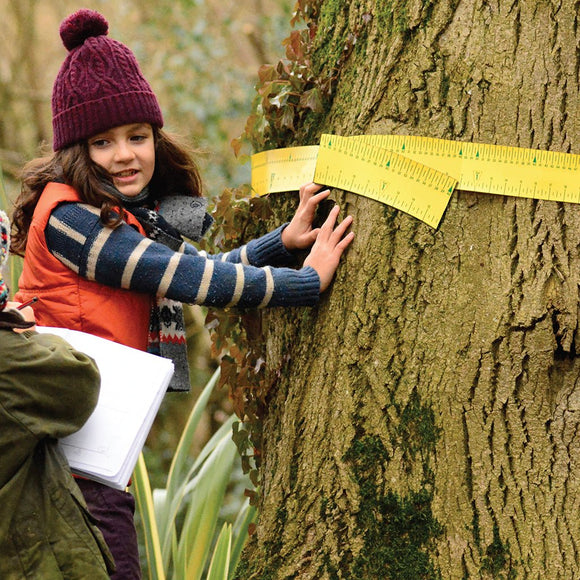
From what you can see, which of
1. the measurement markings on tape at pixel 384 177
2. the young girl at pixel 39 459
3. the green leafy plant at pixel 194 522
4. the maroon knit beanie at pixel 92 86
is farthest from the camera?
the green leafy plant at pixel 194 522

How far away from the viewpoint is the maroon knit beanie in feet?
7.37

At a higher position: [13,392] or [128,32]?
[128,32]

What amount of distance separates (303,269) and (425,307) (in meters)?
0.34

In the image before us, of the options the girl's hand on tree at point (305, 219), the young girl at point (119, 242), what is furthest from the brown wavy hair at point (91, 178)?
the girl's hand on tree at point (305, 219)

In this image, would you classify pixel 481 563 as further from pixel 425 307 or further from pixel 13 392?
pixel 13 392

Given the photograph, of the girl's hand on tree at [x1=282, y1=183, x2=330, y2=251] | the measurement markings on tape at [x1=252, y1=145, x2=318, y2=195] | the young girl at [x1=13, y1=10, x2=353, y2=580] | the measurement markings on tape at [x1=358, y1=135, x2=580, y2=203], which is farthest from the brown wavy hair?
the measurement markings on tape at [x1=358, y1=135, x2=580, y2=203]

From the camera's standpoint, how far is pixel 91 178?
224cm

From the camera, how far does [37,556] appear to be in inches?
70.2

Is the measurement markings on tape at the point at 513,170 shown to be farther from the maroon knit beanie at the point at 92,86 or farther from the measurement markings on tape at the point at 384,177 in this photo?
the maroon knit beanie at the point at 92,86

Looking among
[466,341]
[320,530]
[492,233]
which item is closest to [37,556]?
[320,530]

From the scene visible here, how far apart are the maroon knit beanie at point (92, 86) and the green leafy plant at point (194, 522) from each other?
3.80 feet

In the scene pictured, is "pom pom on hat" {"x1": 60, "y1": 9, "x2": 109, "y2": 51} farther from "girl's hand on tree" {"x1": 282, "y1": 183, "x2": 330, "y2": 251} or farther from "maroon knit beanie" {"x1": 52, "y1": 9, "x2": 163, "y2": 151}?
"girl's hand on tree" {"x1": 282, "y1": 183, "x2": 330, "y2": 251}

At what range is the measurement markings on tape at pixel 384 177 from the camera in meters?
2.02

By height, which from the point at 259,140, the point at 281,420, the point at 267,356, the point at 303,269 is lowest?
the point at 281,420
